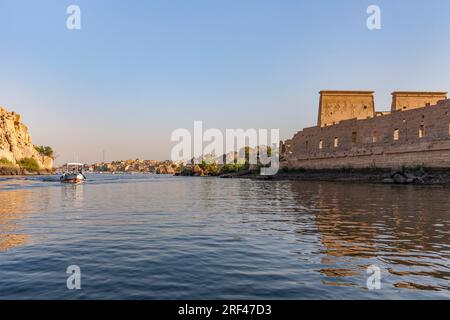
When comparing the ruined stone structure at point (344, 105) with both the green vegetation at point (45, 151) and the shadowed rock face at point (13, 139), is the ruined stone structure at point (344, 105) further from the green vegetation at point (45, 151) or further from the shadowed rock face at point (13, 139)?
the green vegetation at point (45, 151)

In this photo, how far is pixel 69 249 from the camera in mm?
8820

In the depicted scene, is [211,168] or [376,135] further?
[211,168]

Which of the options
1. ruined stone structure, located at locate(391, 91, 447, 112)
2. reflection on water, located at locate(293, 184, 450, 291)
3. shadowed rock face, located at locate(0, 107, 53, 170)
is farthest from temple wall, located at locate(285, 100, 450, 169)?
shadowed rock face, located at locate(0, 107, 53, 170)

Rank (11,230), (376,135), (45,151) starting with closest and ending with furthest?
(11,230) < (376,135) < (45,151)

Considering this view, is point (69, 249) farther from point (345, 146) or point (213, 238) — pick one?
point (345, 146)

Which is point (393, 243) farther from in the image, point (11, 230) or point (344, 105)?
point (344, 105)

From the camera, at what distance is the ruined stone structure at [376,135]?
33656mm

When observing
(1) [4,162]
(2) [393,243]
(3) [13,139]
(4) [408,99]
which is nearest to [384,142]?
(4) [408,99]

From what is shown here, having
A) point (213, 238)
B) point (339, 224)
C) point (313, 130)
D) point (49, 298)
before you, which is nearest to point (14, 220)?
point (213, 238)

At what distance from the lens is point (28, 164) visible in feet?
417

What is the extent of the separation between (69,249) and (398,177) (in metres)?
33.3

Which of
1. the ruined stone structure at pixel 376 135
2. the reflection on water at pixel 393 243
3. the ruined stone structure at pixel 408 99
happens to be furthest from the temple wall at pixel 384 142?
the reflection on water at pixel 393 243

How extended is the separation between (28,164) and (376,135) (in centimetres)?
12202

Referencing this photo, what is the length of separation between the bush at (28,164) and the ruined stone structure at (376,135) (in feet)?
331
